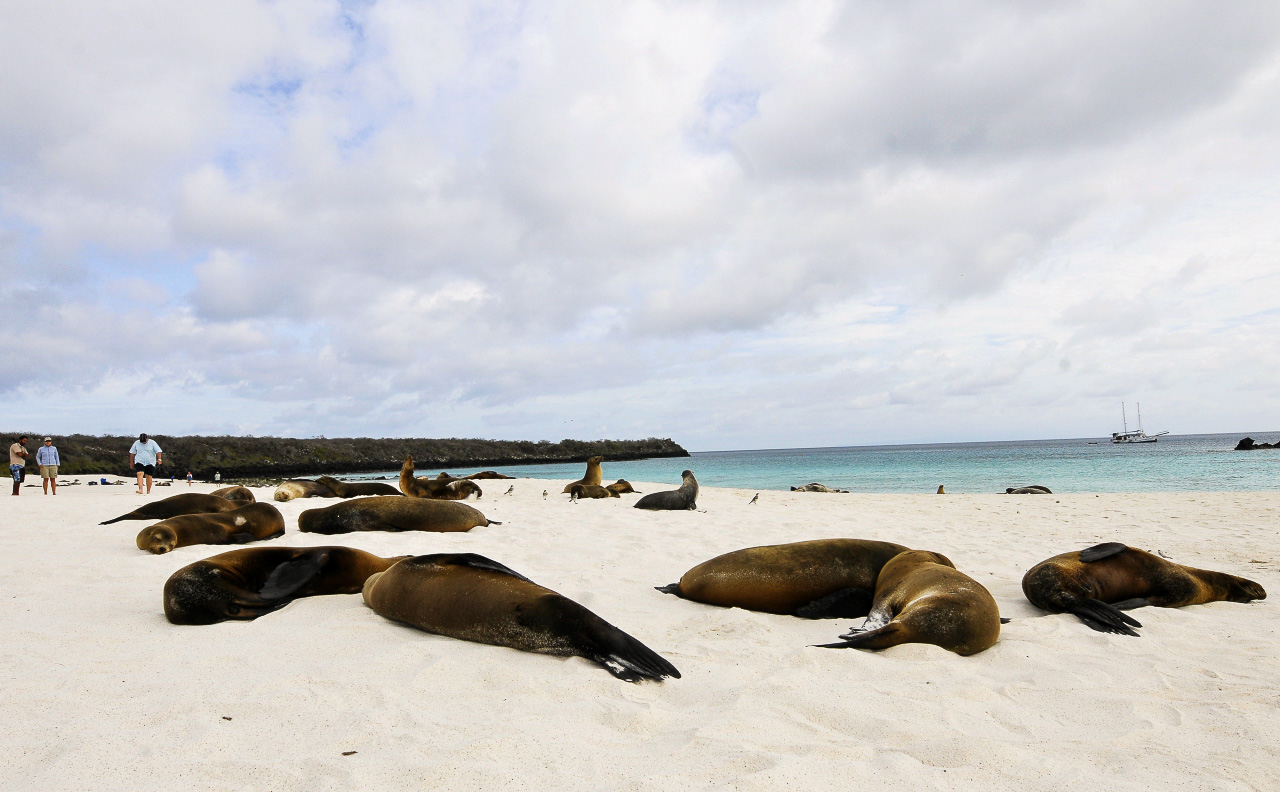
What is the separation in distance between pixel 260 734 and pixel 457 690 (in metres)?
0.81

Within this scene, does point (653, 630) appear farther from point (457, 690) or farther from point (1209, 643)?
point (1209, 643)

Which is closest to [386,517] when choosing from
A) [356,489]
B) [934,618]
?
[934,618]

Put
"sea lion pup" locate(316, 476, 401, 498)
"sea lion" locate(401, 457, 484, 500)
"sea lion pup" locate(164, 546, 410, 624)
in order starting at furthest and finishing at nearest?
1. "sea lion pup" locate(316, 476, 401, 498)
2. "sea lion" locate(401, 457, 484, 500)
3. "sea lion pup" locate(164, 546, 410, 624)

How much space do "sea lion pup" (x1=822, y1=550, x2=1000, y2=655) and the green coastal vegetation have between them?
24.3 metres

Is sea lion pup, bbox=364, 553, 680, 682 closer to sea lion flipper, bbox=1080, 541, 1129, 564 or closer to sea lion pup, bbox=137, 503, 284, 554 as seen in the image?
sea lion pup, bbox=137, 503, 284, 554

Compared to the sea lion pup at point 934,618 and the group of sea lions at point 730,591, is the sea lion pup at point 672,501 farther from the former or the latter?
the sea lion pup at point 934,618

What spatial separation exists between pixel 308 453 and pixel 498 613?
59.0 meters

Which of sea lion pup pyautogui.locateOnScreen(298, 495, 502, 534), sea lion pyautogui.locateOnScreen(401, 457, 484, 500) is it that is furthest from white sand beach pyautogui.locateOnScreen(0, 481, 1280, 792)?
sea lion pyautogui.locateOnScreen(401, 457, 484, 500)

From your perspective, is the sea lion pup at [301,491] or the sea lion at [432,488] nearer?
the sea lion at [432,488]

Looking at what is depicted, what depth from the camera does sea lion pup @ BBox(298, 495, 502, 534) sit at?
27.5 feet

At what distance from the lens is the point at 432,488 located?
14156mm

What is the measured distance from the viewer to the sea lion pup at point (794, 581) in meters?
4.96

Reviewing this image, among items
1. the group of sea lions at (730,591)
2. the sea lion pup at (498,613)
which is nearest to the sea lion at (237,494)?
the group of sea lions at (730,591)

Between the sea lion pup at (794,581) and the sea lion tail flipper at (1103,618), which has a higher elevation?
the sea lion pup at (794,581)
